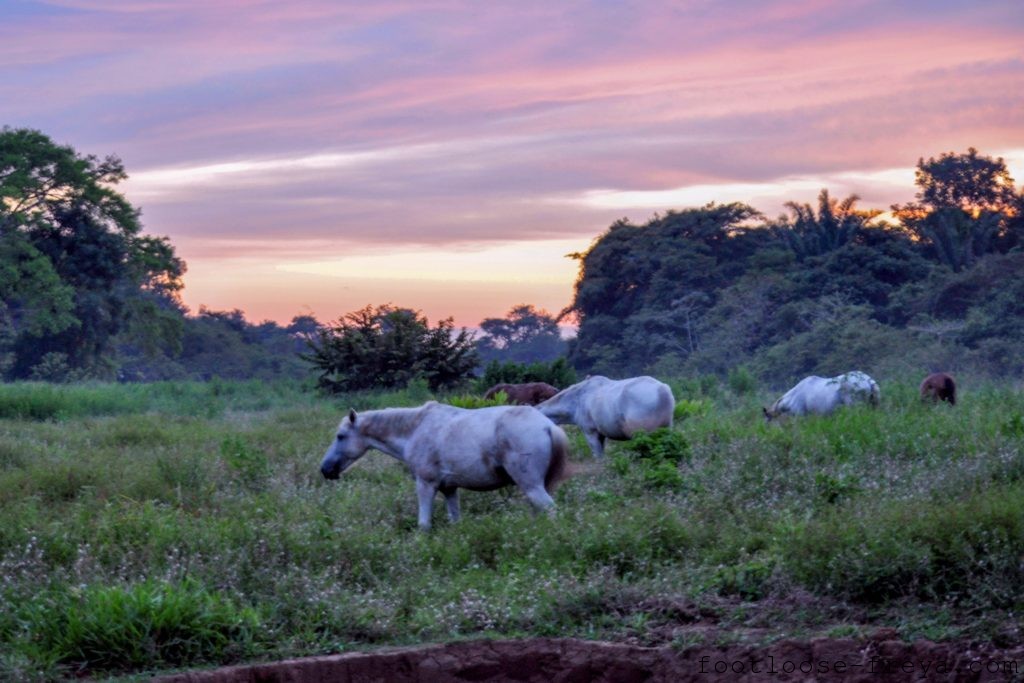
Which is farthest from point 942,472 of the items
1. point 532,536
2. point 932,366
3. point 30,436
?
point 932,366

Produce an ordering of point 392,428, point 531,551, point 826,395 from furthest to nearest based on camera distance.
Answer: point 826,395 < point 392,428 < point 531,551

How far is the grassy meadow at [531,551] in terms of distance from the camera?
6.30m

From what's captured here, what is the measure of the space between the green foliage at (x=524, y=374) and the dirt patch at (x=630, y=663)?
12.5 meters

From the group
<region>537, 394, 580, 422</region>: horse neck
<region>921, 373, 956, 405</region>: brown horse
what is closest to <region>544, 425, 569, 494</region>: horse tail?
<region>537, 394, 580, 422</region>: horse neck

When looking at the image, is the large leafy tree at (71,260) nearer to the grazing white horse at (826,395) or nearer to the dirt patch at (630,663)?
the grazing white horse at (826,395)

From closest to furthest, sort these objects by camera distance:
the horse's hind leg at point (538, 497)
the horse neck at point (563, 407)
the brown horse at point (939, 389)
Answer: the horse's hind leg at point (538, 497) → the horse neck at point (563, 407) → the brown horse at point (939, 389)

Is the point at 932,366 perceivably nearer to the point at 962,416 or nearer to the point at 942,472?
the point at 962,416

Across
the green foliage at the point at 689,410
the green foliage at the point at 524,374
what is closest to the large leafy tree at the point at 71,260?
the green foliage at the point at 524,374

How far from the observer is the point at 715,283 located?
126 feet

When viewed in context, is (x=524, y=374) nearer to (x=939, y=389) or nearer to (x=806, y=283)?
(x=939, y=389)

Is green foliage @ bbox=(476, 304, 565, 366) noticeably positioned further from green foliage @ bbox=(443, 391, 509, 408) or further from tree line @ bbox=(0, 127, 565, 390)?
green foliage @ bbox=(443, 391, 509, 408)

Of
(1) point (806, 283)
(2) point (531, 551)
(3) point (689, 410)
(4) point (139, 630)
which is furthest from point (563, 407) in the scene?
(1) point (806, 283)

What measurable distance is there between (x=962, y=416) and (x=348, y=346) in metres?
12.9

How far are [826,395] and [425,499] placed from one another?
7.11 metres
